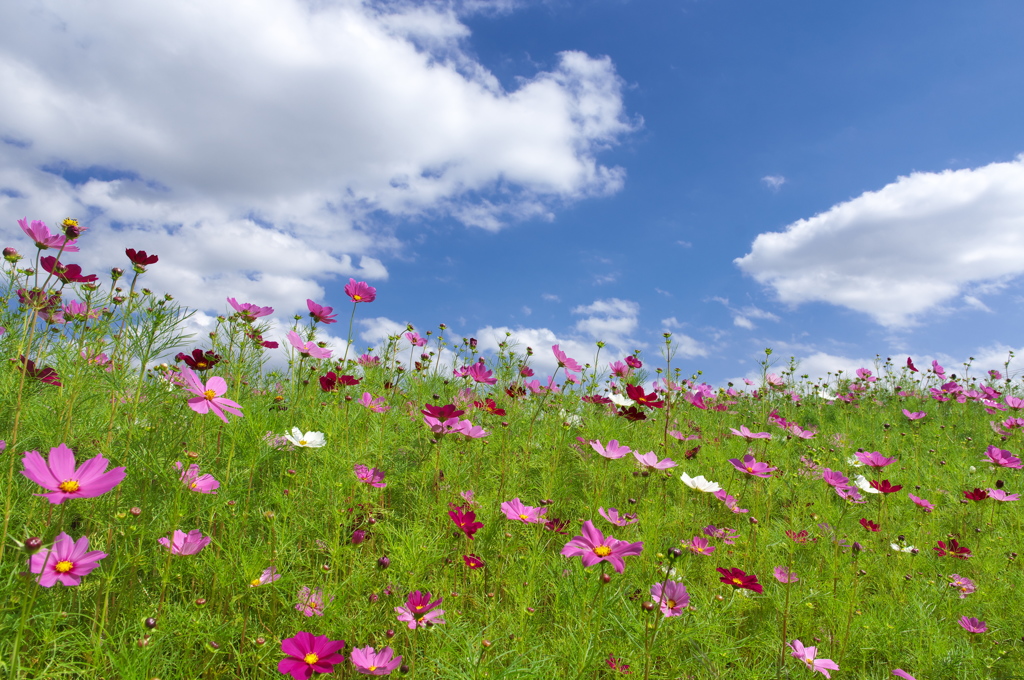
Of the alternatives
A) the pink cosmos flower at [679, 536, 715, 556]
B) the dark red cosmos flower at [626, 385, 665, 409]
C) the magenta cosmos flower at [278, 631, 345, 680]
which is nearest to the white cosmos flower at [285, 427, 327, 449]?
the magenta cosmos flower at [278, 631, 345, 680]

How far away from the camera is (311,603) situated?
5.08 ft

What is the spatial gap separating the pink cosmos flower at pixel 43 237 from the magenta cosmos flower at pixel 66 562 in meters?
0.92

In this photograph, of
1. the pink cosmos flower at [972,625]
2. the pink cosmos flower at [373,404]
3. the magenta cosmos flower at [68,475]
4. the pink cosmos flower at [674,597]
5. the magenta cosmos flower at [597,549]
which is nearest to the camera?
the magenta cosmos flower at [68,475]

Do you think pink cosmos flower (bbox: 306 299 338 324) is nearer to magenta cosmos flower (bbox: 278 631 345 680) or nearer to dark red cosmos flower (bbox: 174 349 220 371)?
dark red cosmos flower (bbox: 174 349 220 371)

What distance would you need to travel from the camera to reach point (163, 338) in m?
1.71

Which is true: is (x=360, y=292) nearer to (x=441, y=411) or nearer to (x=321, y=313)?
(x=321, y=313)

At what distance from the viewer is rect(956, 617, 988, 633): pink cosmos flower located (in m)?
1.98

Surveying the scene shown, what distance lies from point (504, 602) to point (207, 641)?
931mm

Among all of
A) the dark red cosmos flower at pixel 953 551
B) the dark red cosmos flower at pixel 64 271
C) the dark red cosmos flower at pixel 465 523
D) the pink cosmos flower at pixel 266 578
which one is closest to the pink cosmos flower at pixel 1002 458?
the dark red cosmos flower at pixel 953 551

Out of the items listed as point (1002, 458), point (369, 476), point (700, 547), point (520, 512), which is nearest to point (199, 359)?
point (369, 476)

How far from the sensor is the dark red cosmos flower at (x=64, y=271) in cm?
163

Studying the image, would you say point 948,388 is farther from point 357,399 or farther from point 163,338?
point 163,338

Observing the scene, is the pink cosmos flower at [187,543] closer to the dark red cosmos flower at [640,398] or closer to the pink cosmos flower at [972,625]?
the dark red cosmos flower at [640,398]

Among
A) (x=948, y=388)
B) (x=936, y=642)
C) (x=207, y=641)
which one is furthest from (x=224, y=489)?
(x=948, y=388)
